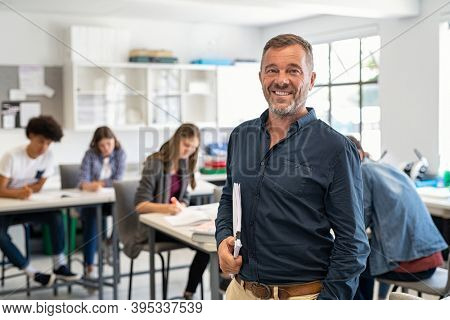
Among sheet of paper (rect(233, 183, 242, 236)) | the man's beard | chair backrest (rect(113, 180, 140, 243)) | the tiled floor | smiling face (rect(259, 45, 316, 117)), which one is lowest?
the tiled floor

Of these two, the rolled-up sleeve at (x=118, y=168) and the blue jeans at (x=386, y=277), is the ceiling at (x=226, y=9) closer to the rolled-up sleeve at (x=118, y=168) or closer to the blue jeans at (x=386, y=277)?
the rolled-up sleeve at (x=118, y=168)

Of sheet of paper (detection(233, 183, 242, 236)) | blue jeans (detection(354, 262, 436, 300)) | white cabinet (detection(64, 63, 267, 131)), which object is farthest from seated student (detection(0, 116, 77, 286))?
sheet of paper (detection(233, 183, 242, 236))

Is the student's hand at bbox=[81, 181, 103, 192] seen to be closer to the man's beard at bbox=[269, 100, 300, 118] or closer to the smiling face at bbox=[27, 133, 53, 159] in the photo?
the smiling face at bbox=[27, 133, 53, 159]

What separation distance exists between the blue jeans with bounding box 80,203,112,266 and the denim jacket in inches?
79.1

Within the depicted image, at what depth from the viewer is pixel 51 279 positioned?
3598 millimetres

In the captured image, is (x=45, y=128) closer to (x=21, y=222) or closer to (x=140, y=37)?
(x=21, y=222)

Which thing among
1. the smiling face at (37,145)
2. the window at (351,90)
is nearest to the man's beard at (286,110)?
the window at (351,90)

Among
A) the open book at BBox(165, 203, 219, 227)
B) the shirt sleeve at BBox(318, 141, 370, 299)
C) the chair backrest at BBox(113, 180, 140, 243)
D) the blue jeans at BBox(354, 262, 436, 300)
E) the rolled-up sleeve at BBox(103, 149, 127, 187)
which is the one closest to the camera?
the shirt sleeve at BBox(318, 141, 370, 299)

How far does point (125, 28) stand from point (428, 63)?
9.60 ft

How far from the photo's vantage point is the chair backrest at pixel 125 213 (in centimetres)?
328

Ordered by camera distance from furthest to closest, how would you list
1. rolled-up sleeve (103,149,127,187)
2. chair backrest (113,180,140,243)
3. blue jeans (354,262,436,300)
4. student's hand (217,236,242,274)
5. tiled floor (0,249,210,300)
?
rolled-up sleeve (103,149,127,187) < tiled floor (0,249,210,300) < chair backrest (113,180,140,243) < blue jeans (354,262,436,300) < student's hand (217,236,242,274)

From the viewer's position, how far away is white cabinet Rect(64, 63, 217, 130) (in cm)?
521

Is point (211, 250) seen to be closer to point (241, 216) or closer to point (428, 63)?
point (241, 216)

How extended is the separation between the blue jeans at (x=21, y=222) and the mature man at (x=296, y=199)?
2468 mm
